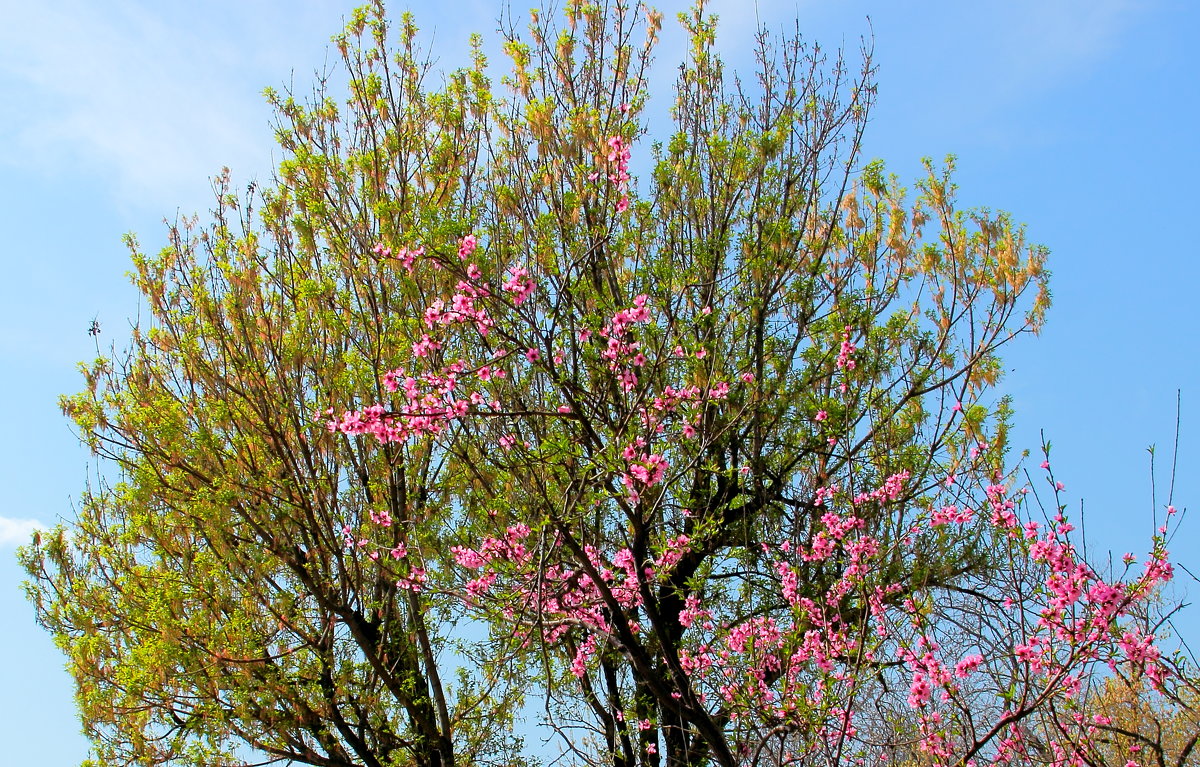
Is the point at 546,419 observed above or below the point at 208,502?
above

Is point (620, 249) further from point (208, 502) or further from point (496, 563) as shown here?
point (208, 502)

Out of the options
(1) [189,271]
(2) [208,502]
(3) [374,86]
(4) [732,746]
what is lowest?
(4) [732,746]

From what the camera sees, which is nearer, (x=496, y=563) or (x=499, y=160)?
(x=496, y=563)

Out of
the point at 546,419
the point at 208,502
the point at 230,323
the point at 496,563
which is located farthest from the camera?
the point at 230,323

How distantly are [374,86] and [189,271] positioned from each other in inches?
106

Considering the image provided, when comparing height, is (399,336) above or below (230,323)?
below

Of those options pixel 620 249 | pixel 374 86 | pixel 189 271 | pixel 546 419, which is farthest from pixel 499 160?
pixel 189 271

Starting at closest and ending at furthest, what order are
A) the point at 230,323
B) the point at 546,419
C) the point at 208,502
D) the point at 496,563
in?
the point at 496,563, the point at 208,502, the point at 546,419, the point at 230,323

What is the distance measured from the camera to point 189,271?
30.6 feet

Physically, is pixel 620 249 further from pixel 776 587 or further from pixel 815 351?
pixel 776 587

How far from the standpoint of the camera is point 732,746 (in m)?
7.20

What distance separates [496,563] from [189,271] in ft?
15.7

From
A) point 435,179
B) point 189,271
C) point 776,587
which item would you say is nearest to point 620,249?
point 435,179

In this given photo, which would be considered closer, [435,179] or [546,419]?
[546,419]
